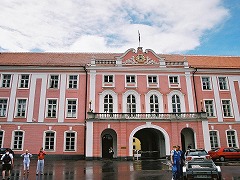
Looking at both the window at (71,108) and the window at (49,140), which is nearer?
the window at (49,140)

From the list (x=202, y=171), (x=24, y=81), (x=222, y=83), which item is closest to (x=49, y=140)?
(x=24, y=81)

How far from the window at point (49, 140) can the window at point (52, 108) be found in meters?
2.03

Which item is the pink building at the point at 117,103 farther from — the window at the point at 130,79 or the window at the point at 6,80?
the window at the point at 6,80

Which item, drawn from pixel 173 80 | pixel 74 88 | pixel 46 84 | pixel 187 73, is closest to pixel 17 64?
pixel 46 84

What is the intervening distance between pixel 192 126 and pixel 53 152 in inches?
642

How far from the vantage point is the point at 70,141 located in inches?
1070

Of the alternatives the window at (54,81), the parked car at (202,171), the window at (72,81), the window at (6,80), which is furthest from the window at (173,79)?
the window at (6,80)

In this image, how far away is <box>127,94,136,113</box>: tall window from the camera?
2808cm

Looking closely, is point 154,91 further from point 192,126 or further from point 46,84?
point 46,84

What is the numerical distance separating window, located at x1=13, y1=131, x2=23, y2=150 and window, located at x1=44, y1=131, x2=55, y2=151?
114 inches

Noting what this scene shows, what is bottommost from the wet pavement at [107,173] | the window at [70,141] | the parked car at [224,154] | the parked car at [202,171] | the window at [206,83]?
the wet pavement at [107,173]

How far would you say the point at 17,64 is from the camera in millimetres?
29281

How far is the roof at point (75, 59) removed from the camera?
101ft

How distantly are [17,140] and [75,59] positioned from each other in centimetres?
1321
